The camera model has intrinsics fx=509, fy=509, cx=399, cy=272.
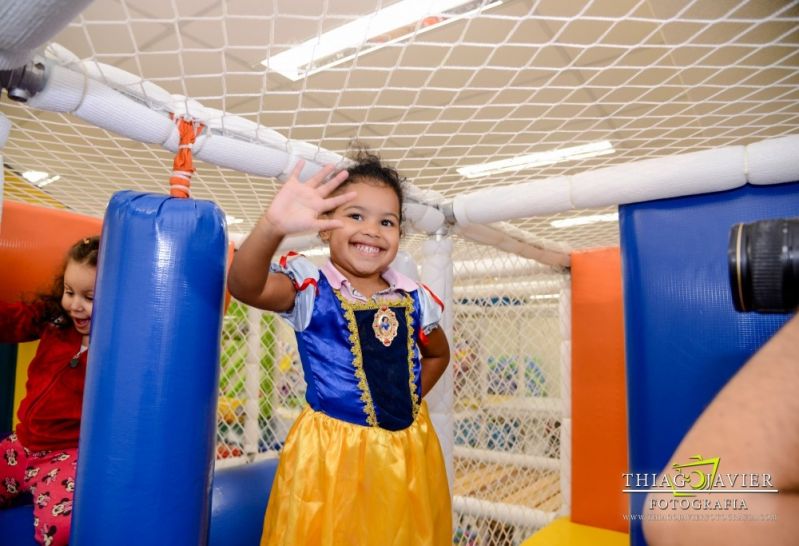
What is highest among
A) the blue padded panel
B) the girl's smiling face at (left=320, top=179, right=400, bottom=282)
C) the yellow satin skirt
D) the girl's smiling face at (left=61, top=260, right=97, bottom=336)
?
the girl's smiling face at (left=320, top=179, right=400, bottom=282)

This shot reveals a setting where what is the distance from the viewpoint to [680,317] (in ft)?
2.57

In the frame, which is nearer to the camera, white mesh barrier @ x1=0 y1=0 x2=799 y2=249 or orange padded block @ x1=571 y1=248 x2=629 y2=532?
orange padded block @ x1=571 y1=248 x2=629 y2=532

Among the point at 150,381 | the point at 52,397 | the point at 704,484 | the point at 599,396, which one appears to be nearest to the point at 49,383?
the point at 52,397

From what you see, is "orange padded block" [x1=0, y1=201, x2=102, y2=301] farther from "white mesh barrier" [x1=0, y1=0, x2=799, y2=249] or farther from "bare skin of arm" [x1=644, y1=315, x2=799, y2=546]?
"bare skin of arm" [x1=644, y1=315, x2=799, y2=546]

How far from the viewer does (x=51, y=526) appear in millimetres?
759

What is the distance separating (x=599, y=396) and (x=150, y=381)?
120cm

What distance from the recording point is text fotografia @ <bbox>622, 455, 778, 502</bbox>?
0.72 ft

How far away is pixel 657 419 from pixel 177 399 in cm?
69

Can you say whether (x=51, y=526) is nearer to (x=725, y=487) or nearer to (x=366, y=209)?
(x=366, y=209)

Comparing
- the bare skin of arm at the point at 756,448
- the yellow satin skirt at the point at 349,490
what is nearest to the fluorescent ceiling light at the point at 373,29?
the yellow satin skirt at the point at 349,490

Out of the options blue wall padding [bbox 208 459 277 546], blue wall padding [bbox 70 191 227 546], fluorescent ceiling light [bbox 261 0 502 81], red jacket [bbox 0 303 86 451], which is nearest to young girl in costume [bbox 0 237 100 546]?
red jacket [bbox 0 303 86 451]

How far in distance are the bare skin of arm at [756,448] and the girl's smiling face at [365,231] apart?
549 millimetres

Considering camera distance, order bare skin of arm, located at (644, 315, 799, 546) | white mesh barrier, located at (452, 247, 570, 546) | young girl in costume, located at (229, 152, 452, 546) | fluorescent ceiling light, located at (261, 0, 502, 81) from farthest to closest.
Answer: white mesh barrier, located at (452, 247, 570, 546) < fluorescent ceiling light, located at (261, 0, 502, 81) < young girl in costume, located at (229, 152, 452, 546) < bare skin of arm, located at (644, 315, 799, 546)

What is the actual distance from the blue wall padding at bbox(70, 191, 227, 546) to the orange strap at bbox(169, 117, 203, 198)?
0.22 feet
